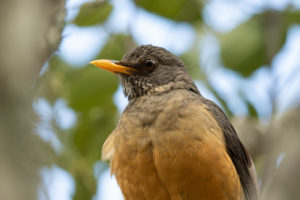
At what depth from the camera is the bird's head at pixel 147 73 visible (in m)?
6.01

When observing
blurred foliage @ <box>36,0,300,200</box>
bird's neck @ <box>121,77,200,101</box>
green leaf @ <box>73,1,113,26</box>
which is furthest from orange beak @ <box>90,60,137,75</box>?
green leaf @ <box>73,1,113,26</box>

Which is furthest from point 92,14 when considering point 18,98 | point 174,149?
point 18,98

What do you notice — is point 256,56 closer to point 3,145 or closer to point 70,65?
point 70,65

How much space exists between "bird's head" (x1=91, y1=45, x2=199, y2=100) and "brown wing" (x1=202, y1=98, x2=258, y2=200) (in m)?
0.58

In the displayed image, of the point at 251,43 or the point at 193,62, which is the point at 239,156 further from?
the point at 193,62

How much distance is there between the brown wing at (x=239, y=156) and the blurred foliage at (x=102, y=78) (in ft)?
1.51

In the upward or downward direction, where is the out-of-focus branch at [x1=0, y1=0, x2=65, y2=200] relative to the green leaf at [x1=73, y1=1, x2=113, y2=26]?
downward

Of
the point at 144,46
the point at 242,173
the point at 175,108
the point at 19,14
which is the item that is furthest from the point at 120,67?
the point at 19,14

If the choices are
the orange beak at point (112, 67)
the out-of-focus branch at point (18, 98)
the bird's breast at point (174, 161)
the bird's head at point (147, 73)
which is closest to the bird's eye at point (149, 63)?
the bird's head at point (147, 73)

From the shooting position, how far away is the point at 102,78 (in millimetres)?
6176

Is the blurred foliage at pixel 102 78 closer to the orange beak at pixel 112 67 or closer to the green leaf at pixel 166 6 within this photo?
the green leaf at pixel 166 6

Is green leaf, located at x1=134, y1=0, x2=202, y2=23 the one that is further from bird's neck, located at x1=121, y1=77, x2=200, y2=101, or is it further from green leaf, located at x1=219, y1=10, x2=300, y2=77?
bird's neck, located at x1=121, y1=77, x2=200, y2=101

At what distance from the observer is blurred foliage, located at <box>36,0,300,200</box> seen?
591cm

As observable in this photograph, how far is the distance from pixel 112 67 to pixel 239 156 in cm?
195
